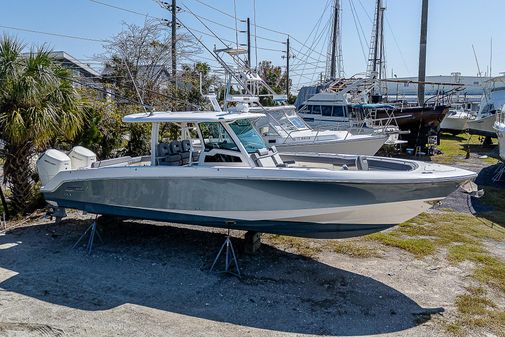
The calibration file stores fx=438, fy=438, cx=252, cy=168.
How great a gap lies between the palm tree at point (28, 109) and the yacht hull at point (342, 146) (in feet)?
20.1

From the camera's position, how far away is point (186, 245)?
7.15m

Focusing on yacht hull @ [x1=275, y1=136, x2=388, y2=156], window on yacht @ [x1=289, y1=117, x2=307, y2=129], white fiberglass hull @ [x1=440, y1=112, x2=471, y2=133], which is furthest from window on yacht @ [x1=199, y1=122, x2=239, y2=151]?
white fiberglass hull @ [x1=440, y1=112, x2=471, y2=133]

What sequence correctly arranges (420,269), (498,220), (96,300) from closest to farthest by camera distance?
(96,300)
(420,269)
(498,220)

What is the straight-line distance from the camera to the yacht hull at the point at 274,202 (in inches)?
221

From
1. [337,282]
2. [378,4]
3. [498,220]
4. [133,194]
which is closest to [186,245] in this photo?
[133,194]

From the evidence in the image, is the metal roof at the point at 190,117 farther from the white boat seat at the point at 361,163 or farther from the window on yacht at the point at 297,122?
the window on yacht at the point at 297,122

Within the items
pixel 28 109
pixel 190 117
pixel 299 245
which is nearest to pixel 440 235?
pixel 299 245

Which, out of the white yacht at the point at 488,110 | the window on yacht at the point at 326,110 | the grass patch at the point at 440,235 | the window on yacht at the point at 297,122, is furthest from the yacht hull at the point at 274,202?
the white yacht at the point at 488,110

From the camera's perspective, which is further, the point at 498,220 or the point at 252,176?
the point at 498,220

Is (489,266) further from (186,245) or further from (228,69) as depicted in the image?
(228,69)

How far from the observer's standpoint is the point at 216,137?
642cm

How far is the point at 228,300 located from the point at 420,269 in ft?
9.31

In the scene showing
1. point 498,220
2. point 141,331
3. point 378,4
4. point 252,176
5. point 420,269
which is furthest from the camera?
point 378,4

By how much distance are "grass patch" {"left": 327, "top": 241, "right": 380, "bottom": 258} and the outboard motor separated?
4524 millimetres
